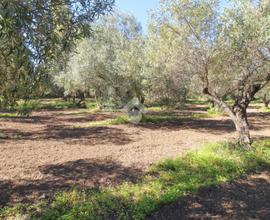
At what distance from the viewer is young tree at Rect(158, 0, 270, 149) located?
13.4 m

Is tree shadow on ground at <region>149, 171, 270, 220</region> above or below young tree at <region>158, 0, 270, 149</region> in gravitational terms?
below

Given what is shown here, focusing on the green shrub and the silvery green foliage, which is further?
the silvery green foliage

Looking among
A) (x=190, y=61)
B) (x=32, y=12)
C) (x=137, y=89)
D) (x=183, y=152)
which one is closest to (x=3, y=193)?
(x=32, y=12)

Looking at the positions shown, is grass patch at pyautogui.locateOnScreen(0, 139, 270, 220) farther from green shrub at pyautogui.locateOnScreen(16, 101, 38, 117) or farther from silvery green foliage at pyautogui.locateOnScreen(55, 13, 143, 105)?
silvery green foliage at pyautogui.locateOnScreen(55, 13, 143, 105)

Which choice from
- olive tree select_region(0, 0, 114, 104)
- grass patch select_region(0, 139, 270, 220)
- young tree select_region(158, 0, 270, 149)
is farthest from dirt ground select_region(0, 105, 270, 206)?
olive tree select_region(0, 0, 114, 104)

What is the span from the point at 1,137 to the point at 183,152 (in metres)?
8.97

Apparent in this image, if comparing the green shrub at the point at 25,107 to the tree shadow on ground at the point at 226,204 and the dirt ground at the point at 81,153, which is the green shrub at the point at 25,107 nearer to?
the dirt ground at the point at 81,153

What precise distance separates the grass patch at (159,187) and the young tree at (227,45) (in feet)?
5.94

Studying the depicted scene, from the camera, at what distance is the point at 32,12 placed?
5215 millimetres

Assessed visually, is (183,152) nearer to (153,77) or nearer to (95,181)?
(95,181)

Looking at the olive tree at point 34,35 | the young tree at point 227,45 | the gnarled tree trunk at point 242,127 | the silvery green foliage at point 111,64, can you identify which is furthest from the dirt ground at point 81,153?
the silvery green foliage at point 111,64

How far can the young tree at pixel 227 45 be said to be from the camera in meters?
13.4

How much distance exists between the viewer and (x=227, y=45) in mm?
14102

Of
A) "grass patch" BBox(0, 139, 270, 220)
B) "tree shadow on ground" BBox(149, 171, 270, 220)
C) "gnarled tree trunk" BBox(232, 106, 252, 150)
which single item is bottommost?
"tree shadow on ground" BBox(149, 171, 270, 220)
